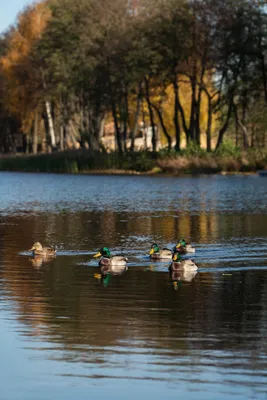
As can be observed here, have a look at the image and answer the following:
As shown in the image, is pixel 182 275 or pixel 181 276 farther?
pixel 182 275

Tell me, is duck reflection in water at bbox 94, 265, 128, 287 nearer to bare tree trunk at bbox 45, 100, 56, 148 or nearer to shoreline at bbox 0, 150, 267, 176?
shoreline at bbox 0, 150, 267, 176

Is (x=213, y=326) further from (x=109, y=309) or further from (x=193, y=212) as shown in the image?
(x=193, y=212)

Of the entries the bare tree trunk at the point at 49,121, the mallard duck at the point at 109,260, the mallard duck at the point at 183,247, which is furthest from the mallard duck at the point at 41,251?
the bare tree trunk at the point at 49,121

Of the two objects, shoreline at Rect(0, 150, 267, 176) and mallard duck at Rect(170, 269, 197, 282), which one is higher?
shoreline at Rect(0, 150, 267, 176)

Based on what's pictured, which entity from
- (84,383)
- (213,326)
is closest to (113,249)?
(213,326)

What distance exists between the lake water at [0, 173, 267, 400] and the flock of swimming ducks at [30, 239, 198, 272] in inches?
11.8

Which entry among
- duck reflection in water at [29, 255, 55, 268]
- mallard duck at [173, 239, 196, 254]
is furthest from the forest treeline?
duck reflection in water at [29, 255, 55, 268]

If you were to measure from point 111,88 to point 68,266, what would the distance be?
6918cm

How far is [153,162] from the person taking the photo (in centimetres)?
8794

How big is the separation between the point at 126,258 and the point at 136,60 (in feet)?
207

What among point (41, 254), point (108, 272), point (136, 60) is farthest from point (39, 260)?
point (136, 60)

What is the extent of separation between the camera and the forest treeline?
Result: 274 feet

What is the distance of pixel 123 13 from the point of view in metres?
Answer: 88.6

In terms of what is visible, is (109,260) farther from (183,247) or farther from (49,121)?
(49,121)
